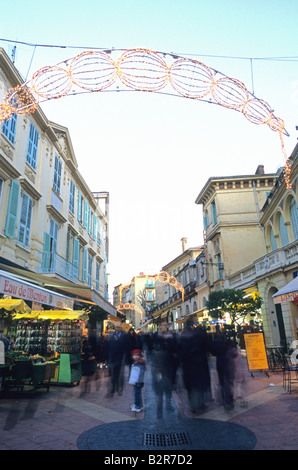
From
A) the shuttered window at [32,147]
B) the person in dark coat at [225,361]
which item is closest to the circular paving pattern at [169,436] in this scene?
the person in dark coat at [225,361]

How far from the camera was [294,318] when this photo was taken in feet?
48.4

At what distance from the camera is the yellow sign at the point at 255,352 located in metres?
9.97

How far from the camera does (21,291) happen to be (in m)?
6.43

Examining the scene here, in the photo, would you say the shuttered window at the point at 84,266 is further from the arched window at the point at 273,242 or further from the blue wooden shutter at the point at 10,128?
the arched window at the point at 273,242

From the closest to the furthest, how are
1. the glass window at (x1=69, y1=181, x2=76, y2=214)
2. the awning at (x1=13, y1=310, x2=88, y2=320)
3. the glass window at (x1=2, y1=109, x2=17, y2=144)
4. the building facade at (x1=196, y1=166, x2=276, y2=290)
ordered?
the awning at (x1=13, y1=310, x2=88, y2=320)
the glass window at (x1=2, y1=109, x2=17, y2=144)
the glass window at (x1=69, y1=181, x2=76, y2=214)
the building facade at (x1=196, y1=166, x2=276, y2=290)

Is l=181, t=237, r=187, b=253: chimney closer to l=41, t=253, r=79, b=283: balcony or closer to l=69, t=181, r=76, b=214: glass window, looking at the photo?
l=69, t=181, r=76, b=214: glass window

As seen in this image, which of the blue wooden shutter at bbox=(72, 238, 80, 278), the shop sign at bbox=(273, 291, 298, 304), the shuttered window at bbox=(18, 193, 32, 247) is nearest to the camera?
the shop sign at bbox=(273, 291, 298, 304)

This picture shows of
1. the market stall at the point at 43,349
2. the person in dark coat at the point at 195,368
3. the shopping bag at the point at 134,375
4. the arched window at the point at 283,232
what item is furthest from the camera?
the arched window at the point at 283,232

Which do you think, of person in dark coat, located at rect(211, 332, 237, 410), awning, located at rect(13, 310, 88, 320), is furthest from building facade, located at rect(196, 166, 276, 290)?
person in dark coat, located at rect(211, 332, 237, 410)

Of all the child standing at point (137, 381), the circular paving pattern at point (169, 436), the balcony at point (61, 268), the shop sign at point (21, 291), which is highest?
the balcony at point (61, 268)

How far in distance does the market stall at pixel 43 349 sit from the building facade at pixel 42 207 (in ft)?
3.59

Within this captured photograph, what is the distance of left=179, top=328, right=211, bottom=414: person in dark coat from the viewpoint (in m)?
6.11

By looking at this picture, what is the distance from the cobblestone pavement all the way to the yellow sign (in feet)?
6.33
